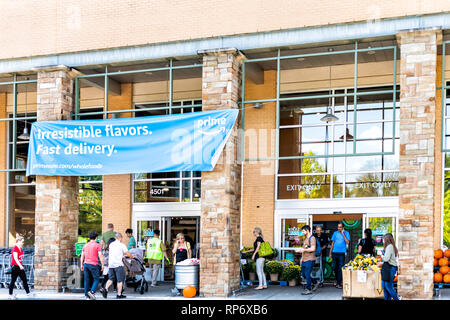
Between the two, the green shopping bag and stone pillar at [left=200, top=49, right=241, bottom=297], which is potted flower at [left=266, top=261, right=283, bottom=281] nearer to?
the green shopping bag

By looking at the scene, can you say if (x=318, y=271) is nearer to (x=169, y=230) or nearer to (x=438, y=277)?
(x=438, y=277)

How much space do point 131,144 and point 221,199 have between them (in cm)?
282

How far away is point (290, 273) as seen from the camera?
580 inches

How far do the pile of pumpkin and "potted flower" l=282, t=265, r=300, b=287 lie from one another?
11.6 ft

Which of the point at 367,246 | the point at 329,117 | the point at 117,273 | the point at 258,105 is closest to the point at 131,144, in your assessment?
the point at 117,273

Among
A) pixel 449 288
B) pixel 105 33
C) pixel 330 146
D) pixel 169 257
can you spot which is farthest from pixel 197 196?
pixel 449 288

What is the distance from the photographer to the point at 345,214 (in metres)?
15.5

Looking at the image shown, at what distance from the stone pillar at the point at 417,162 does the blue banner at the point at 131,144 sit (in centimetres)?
403

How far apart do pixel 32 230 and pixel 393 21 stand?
13.9m

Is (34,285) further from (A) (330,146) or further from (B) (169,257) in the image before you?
(A) (330,146)

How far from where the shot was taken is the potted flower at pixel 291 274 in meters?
14.7

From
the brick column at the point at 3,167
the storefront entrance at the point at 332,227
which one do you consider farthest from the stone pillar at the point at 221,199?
the brick column at the point at 3,167

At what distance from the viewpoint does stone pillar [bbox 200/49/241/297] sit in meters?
13.0

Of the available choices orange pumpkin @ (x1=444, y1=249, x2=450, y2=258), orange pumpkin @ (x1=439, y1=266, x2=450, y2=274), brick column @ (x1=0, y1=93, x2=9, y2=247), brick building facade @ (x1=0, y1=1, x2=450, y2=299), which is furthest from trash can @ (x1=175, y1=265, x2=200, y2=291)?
brick column @ (x1=0, y1=93, x2=9, y2=247)
